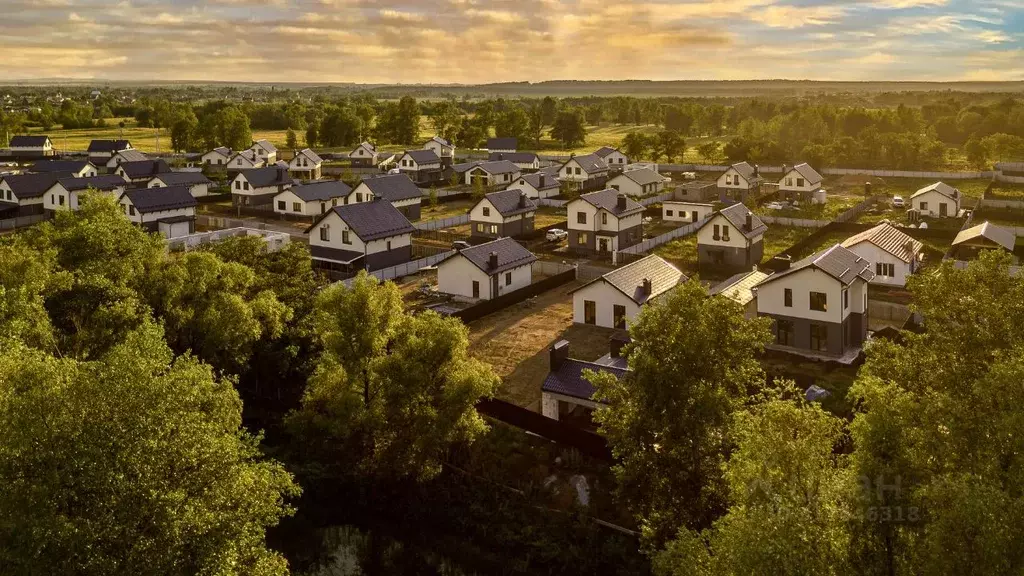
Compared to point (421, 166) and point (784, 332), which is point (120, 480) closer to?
point (784, 332)

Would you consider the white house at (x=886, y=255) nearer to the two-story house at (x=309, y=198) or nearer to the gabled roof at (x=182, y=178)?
the two-story house at (x=309, y=198)

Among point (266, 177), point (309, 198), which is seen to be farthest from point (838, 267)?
point (266, 177)

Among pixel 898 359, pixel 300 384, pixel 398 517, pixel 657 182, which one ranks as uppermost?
pixel 657 182

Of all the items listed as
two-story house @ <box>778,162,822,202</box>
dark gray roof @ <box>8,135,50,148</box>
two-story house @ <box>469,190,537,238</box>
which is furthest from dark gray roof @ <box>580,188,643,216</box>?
dark gray roof @ <box>8,135,50,148</box>

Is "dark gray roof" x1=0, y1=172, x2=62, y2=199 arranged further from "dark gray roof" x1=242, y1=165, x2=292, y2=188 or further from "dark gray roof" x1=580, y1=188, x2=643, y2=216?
"dark gray roof" x1=580, y1=188, x2=643, y2=216

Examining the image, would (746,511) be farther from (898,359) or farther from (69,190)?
(69,190)

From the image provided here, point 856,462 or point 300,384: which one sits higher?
point 856,462

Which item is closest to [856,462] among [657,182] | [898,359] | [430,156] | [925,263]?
[898,359]

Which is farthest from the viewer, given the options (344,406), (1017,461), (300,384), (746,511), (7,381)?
(300,384)
